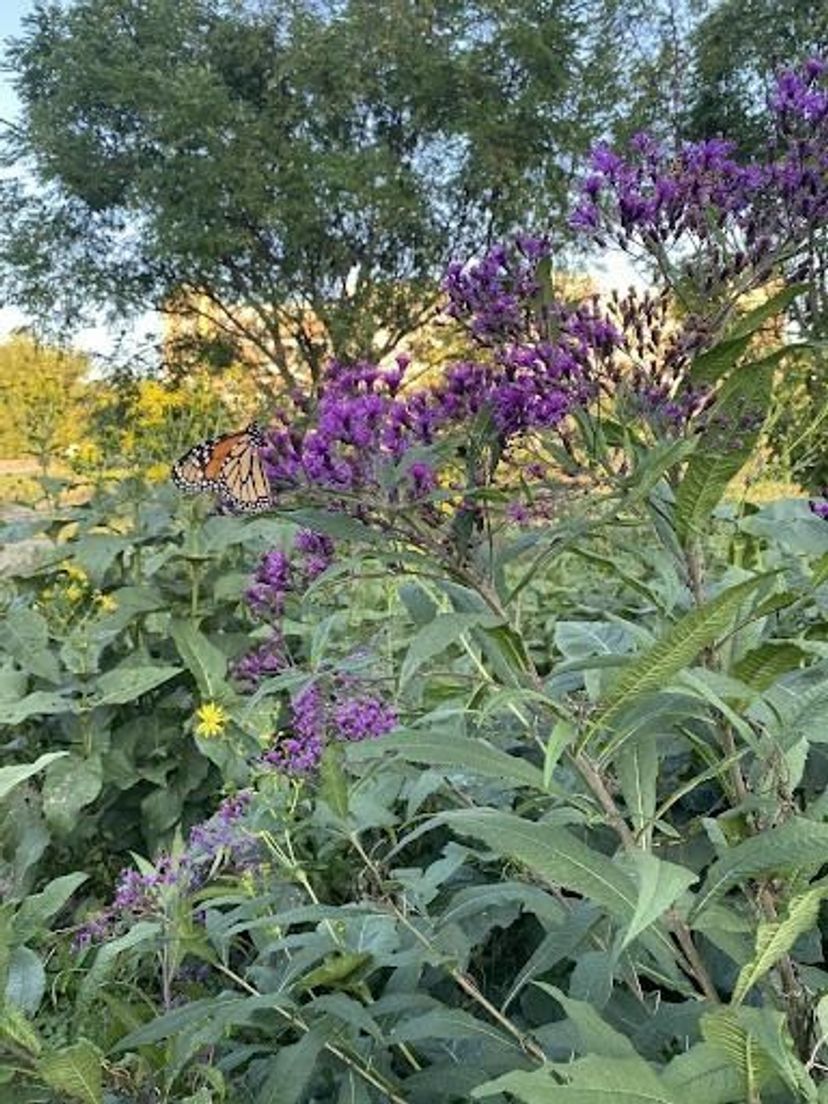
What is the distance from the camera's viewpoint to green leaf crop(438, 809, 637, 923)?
0.94 metres

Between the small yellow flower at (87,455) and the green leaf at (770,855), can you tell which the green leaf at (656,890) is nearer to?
the green leaf at (770,855)

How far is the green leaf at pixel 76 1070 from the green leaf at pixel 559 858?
0.41 m

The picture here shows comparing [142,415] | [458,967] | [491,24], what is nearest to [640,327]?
[458,967]

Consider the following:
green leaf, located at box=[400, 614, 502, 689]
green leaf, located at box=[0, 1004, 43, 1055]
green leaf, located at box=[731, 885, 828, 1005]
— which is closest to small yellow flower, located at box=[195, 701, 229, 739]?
green leaf, located at box=[0, 1004, 43, 1055]

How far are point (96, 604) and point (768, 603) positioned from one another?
2.41 metres

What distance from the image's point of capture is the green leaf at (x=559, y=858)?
94 cm

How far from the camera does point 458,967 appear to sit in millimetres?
1335

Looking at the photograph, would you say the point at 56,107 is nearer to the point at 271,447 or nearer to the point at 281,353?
the point at 281,353

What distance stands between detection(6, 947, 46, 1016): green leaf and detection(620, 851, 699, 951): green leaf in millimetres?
747

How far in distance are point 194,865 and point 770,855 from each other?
933 millimetres

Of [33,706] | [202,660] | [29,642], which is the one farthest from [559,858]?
[29,642]

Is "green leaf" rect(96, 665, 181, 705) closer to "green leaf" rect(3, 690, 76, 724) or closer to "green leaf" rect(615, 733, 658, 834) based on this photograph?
"green leaf" rect(3, 690, 76, 724)

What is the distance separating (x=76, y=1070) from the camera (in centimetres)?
109

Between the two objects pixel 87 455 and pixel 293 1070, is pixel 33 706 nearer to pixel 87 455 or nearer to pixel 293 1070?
pixel 293 1070
